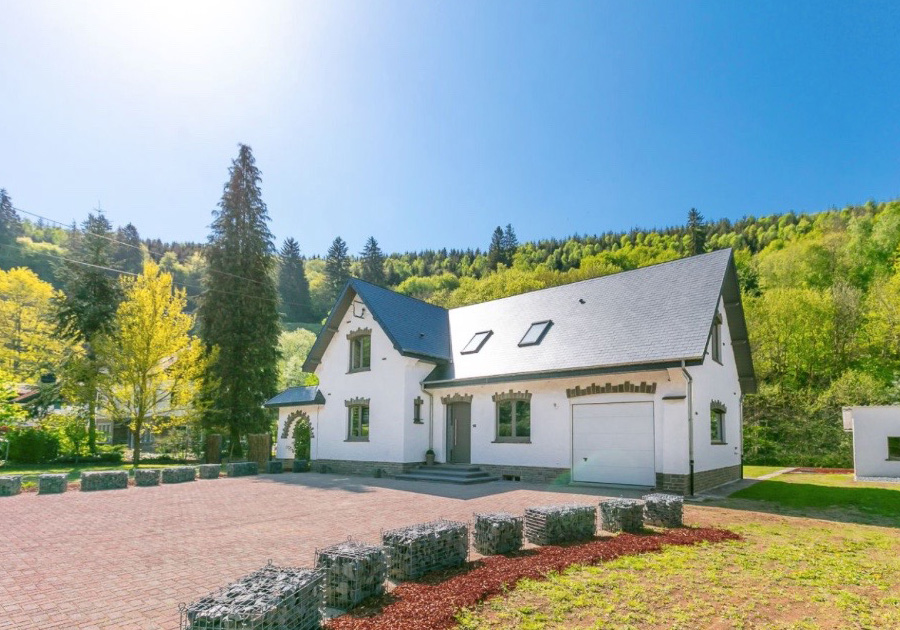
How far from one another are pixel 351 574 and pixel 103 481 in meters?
14.6

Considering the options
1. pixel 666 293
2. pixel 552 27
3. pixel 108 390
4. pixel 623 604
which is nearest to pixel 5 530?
pixel 623 604

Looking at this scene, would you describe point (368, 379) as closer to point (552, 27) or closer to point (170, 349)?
point (170, 349)

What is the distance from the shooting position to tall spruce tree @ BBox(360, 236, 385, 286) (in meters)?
71.1

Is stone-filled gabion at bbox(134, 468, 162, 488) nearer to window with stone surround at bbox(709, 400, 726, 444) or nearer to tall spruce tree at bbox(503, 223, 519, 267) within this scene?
window with stone surround at bbox(709, 400, 726, 444)

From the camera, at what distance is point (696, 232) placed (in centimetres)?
5950

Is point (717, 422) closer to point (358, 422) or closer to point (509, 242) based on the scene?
point (358, 422)

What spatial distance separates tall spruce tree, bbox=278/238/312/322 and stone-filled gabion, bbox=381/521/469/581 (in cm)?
6883

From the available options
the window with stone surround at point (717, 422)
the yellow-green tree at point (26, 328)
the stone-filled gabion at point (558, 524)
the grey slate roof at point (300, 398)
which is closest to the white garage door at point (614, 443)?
the window with stone surround at point (717, 422)

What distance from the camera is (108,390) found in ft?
72.6

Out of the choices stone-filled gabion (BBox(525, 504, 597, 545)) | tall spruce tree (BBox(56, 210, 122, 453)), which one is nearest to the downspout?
stone-filled gabion (BBox(525, 504, 597, 545))

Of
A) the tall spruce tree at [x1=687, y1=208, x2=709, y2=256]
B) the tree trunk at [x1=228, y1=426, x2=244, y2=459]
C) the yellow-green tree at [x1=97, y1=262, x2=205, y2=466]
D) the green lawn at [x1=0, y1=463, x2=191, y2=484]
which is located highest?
the tall spruce tree at [x1=687, y1=208, x2=709, y2=256]

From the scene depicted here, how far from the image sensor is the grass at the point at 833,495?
11.3 m

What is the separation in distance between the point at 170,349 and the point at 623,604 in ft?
73.8

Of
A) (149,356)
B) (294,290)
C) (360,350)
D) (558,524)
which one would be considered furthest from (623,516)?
(294,290)
